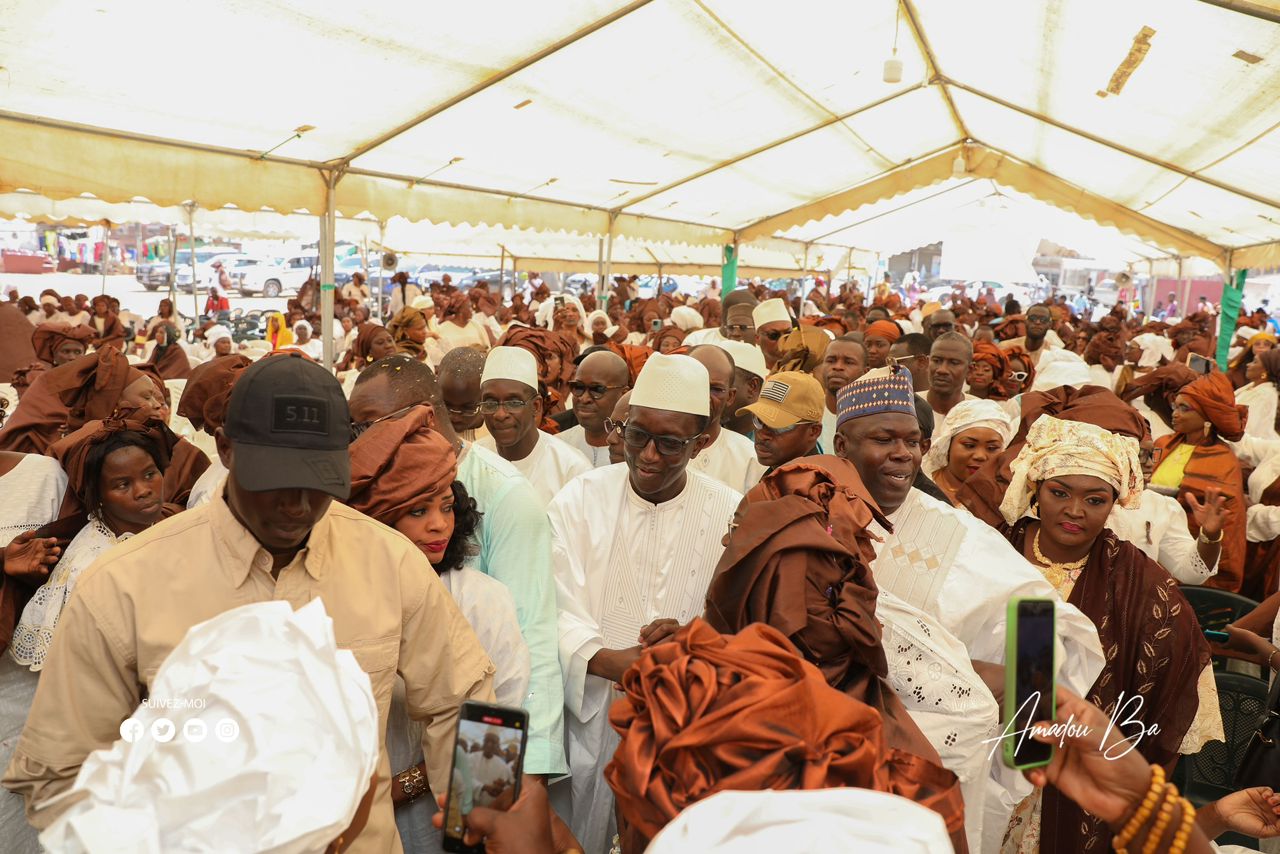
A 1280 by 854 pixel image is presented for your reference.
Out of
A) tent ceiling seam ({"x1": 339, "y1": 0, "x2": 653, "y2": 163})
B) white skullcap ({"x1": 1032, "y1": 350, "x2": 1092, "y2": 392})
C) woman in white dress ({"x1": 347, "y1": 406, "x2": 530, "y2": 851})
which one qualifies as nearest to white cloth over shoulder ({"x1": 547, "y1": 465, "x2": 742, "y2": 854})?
woman in white dress ({"x1": 347, "y1": 406, "x2": 530, "y2": 851})

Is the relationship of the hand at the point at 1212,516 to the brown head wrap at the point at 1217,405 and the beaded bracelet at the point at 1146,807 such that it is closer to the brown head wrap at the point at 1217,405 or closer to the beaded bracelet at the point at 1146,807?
the brown head wrap at the point at 1217,405

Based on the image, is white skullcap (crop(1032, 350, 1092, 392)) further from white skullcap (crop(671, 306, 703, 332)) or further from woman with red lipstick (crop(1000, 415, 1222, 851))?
white skullcap (crop(671, 306, 703, 332))

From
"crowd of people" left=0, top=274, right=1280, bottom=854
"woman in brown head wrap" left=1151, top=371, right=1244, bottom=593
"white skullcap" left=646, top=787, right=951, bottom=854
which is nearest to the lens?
"white skullcap" left=646, top=787, right=951, bottom=854

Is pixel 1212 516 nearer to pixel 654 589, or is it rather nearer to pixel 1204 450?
pixel 1204 450

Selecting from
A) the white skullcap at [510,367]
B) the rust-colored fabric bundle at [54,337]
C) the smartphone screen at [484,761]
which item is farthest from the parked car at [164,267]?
the smartphone screen at [484,761]

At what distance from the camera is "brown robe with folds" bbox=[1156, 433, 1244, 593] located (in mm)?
4359

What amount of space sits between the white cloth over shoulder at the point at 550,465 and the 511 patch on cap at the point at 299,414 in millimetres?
2305

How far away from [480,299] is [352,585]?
48.3 feet

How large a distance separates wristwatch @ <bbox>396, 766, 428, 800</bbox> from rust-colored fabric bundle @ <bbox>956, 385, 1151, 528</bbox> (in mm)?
2359

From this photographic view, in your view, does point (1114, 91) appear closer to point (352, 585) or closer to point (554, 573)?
point (554, 573)

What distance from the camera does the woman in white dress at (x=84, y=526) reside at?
280cm

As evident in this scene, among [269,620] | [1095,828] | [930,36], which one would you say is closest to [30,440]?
[269,620]

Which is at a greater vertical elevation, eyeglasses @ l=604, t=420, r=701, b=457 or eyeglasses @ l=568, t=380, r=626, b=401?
eyeglasses @ l=604, t=420, r=701, b=457

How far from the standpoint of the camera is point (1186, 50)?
236 inches
